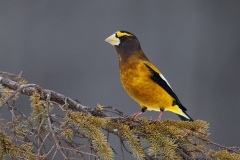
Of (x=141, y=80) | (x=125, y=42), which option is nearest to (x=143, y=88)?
(x=141, y=80)

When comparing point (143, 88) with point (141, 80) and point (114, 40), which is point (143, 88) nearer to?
point (141, 80)

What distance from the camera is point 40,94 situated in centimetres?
76

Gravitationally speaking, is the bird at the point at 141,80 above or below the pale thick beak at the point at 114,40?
below

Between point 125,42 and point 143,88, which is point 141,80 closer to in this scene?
point 143,88

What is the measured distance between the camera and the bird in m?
0.91

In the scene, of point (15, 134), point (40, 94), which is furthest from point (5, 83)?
point (15, 134)

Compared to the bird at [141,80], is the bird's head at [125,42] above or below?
Result: above

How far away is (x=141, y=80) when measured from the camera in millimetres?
920

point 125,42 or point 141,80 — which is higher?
point 125,42

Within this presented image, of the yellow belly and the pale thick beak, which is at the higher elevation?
the pale thick beak

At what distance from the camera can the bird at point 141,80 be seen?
91 cm

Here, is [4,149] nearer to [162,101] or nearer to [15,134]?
[15,134]

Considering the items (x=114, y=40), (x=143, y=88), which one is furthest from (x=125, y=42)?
(x=143, y=88)

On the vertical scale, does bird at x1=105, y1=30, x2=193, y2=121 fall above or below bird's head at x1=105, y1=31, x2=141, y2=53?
below
